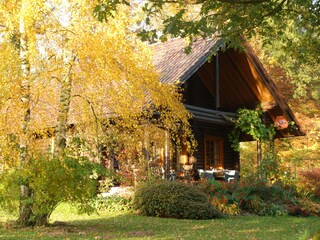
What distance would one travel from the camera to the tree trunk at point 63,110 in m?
10.6

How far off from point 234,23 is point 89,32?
3841 millimetres

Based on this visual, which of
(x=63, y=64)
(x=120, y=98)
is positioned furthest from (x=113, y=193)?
(x=63, y=64)

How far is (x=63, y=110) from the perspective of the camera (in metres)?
11.0

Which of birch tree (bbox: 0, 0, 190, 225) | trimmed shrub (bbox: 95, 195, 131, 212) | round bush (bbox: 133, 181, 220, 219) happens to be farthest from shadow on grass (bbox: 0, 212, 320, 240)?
birch tree (bbox: 0, 0, 190, 225)

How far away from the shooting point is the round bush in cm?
1358

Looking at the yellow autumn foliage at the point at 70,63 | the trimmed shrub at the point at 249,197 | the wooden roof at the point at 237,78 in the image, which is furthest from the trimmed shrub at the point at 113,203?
the wooden roof at the point at 237,78

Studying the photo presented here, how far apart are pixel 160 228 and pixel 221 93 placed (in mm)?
11446

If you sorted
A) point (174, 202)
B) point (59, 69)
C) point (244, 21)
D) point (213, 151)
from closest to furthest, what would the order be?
1. point (244, 21)
2. point (59, 69)
3. point (174, 202)
4. point (213, 151)

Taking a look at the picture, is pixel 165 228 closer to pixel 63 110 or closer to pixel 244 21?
pixel 63 110

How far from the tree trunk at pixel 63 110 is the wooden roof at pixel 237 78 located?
26.6 ft

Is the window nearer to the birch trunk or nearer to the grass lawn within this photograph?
the grass lawn

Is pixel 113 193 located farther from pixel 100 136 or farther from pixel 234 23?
pixel 234 23

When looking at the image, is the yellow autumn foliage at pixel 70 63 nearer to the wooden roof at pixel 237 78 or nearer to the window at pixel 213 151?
the wooden roof at pixel 237 78

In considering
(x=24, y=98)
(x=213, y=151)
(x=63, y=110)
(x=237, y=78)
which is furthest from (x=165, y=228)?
(x=213, y=151)
